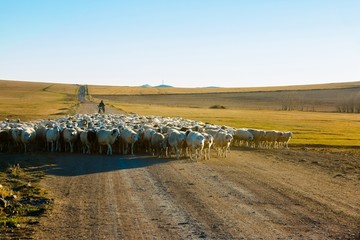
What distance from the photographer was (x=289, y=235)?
9.29 meters

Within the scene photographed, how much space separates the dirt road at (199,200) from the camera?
375 inches

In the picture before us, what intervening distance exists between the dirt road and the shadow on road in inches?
1.6

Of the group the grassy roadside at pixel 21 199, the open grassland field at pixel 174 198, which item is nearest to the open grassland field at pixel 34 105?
the grassy roadside at pixel 21 199

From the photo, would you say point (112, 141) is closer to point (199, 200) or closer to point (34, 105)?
point (199, 200)

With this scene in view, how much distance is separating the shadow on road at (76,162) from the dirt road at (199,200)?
4 cm

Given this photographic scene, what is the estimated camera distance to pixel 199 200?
40.0ft

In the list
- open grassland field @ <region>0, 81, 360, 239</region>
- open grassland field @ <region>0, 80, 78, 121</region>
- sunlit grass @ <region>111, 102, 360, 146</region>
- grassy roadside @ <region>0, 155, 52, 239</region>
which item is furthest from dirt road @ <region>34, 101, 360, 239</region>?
open grassland field @ <region>0, 80, 78, 121</region>

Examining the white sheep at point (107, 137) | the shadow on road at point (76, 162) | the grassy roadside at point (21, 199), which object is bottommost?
the shadow on road at point (76, 162)

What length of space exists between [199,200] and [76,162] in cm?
839

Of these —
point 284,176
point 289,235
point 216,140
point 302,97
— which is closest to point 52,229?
point 289,235

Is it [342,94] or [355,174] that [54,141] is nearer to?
[355,174]

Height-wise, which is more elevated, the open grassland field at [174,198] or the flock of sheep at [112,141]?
the flock of sheep at [112,141]

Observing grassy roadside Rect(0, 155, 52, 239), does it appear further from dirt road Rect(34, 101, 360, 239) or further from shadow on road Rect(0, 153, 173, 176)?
shadow on road Rect(0, 153, 173, 176)

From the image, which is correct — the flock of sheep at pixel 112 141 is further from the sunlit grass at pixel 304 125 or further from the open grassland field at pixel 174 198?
the sunlit grass at pixel 304 125
